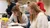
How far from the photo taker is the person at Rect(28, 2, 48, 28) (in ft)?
4.90

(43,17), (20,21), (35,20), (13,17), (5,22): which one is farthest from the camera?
(13,17)

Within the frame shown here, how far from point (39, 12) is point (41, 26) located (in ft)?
0.63

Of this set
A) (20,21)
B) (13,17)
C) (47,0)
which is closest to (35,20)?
(20,21)

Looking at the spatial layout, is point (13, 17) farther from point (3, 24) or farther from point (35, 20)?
point (3, 24)

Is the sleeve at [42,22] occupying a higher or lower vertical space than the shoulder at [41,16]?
lower

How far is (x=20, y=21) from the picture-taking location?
103 inches

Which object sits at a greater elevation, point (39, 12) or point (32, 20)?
point (39, 12)

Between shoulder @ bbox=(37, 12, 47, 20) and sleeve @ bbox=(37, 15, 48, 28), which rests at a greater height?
shoulder @ bbox=(37, 12, 47, 20)

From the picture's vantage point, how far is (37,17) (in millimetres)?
1560

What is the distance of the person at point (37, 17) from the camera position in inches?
58.8

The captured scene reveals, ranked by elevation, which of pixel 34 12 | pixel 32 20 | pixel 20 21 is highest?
pixel 34 12

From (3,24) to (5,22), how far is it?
0.04 meters

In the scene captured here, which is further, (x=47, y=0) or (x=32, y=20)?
(x=47, y=0)

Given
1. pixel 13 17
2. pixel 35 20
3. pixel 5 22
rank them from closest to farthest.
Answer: pixel 5 22 < pixel 35 20 < pixel 13 17
